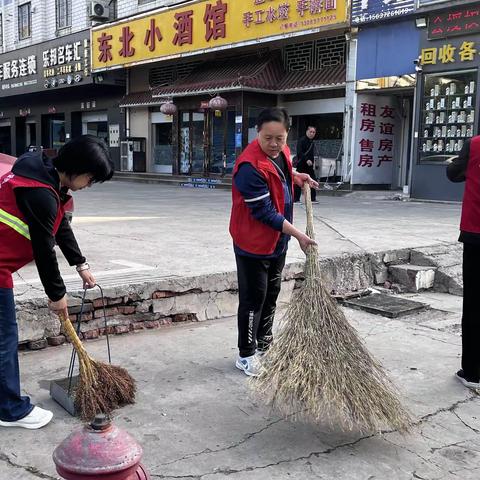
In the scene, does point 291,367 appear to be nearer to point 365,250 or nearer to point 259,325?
point 259,325

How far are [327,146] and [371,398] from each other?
13.5 m

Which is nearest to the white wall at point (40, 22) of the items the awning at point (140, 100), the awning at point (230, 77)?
the awning at point (140, 100)

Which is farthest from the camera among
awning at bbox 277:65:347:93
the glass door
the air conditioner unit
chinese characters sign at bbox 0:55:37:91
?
chinese characters sign at bbox 0:55:37:91

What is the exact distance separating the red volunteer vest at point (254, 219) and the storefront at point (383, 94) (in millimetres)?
10714

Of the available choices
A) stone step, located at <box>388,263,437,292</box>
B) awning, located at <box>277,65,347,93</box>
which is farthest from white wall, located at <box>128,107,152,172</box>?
stone step, located at <box>388,263,437,292</box>

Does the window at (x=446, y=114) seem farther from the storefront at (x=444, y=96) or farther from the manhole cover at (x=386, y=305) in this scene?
the manhole cover at (x=386, y=305)

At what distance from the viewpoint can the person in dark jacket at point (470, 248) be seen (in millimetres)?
3377

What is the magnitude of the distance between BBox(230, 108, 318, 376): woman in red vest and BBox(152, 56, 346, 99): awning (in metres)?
11.8

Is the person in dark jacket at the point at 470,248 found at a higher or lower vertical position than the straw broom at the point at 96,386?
higher

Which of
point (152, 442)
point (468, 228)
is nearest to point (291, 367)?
point (152, 442)

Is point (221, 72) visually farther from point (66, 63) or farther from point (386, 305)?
point (386, 305)

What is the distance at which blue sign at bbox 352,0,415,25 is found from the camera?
12.6 meters

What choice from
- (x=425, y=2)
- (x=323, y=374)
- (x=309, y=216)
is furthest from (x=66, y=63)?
(x=323, y=374)

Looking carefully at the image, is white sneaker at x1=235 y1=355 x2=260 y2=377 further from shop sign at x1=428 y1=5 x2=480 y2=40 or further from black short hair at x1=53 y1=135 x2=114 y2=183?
shop sign at x1=428 y1=5 x2=480 y2=40
